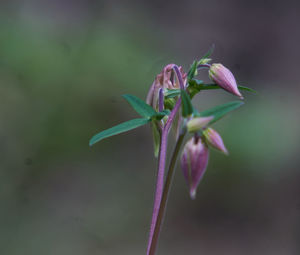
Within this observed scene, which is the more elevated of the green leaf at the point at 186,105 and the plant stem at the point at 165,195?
the green leaf at the point at 186,105

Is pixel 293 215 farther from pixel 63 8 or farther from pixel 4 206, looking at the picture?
pixel 63 8

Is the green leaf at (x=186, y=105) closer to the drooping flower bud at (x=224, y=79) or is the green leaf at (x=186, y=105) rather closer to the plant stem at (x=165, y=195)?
the plant stem at (x=165, y=195)

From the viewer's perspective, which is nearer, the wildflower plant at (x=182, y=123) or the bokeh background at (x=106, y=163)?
the wildflower plant at (x=182, y=123)

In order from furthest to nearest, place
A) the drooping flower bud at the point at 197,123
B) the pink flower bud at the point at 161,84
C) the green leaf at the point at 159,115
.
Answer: the pink flower bud at the point at 161,84
the green leaf at the point at 159,115
the drooping flower bud at the point at 197,123

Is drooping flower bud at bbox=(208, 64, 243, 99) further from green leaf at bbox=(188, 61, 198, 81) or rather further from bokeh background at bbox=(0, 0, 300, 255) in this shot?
bokeh background at bbox=(0, 0, 300, 255)

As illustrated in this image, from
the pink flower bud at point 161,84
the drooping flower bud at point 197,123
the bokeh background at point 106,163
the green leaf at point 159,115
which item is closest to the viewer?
the drooping flower bud at point 197,123

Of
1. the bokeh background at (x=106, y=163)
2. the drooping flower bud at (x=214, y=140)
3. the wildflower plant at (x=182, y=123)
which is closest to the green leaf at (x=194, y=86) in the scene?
the wildflower plant at (x=182, y=123)

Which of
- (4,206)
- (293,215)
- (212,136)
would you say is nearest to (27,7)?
(4,206)
